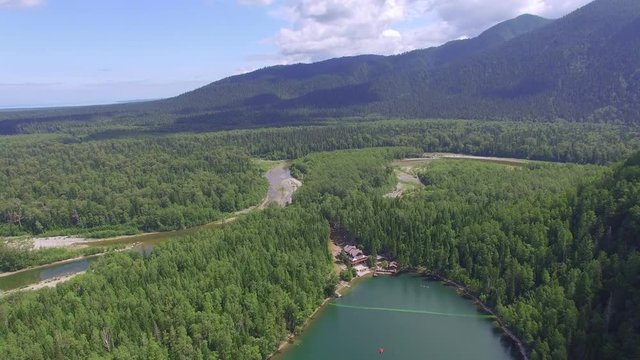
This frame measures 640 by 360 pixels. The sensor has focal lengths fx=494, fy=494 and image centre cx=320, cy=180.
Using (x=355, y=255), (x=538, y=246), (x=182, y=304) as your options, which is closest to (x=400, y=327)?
(x=355, y=255)

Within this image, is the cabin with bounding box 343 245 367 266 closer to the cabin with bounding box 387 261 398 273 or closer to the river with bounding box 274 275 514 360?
the cabin with bounding box 387 261 398 273

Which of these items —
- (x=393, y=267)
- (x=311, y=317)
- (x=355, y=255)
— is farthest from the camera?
(x=355, y=255)

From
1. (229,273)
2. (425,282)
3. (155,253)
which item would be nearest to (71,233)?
(155,253)

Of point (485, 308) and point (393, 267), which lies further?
point (393, 267)

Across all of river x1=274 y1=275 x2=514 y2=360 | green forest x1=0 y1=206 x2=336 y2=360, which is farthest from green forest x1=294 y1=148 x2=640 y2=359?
green forest x1=0 y1=206 x2=336 y2=360

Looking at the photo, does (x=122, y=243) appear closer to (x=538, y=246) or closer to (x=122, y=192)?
(x=122, y=192)

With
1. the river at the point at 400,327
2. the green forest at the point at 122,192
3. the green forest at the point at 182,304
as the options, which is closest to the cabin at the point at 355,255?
the river at the point at 400,327
